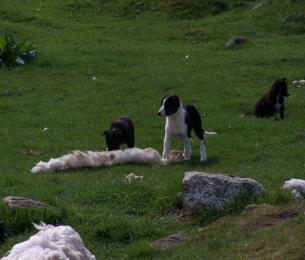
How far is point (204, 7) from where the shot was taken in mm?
37031

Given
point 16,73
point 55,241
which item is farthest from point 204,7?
point 55,241

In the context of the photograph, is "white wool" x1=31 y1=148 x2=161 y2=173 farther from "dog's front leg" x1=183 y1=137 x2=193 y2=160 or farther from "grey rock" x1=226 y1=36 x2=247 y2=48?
"grey rock" x1=226 y1=36 x2=247 y2=48

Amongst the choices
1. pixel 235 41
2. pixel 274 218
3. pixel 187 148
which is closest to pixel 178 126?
pixel 187 148

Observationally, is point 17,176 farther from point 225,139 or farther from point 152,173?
point 225,139

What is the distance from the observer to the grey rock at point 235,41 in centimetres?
2963

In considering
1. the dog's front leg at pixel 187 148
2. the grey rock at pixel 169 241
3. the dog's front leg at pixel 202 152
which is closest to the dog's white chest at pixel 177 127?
the dog's front leg at pixel 187 148

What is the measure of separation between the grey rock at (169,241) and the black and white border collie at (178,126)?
5.66m

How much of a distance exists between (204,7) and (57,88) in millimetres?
14305

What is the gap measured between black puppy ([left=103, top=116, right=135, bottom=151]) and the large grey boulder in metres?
5.77

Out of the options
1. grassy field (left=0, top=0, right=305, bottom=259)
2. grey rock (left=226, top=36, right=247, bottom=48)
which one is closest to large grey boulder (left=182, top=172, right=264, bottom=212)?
grassy field (left=0, top=0, right=305, bottom=259)

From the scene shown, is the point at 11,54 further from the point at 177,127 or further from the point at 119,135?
the point at 177,127

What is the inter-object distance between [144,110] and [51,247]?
1297cm

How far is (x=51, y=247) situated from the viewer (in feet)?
26.6

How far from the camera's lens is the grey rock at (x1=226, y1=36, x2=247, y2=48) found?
29.6 m
